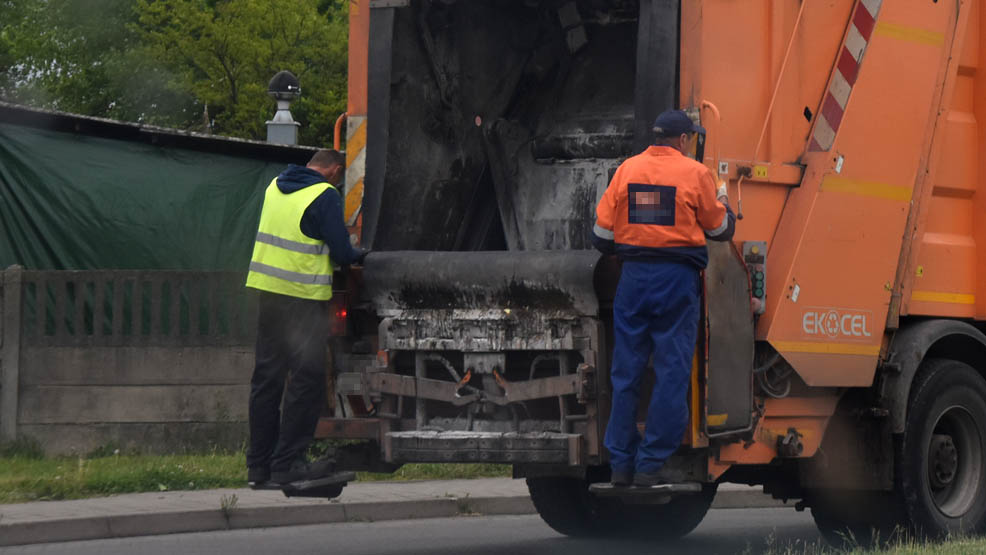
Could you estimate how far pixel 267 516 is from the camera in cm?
935

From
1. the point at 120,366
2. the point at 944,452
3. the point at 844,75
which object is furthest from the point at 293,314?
the point at 120,366

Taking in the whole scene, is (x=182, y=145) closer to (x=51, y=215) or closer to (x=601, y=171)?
(x=51, y=215)

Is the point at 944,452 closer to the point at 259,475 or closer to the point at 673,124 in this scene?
the point at 673,124

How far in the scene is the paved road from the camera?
825cm

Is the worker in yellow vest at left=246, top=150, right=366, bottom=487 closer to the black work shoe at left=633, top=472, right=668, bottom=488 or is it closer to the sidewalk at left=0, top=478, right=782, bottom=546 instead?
the black work shoe at left=633, top=472, right=668, bottom=488

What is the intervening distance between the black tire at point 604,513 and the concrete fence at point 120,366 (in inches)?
129

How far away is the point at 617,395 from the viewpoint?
21.3 ft

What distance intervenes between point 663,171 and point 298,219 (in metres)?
1.78

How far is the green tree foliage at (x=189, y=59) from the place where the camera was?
29094 mm

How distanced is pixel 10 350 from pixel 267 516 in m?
2.70

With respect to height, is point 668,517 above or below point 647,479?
below

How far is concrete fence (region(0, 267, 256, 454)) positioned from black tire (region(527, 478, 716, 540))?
3281 mm

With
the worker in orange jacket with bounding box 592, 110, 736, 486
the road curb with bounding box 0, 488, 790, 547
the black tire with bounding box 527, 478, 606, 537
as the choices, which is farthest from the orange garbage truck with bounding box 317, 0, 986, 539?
the road curb with bounding box 0, 488, 790, 547

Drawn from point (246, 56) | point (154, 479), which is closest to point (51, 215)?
point (154, 479)
